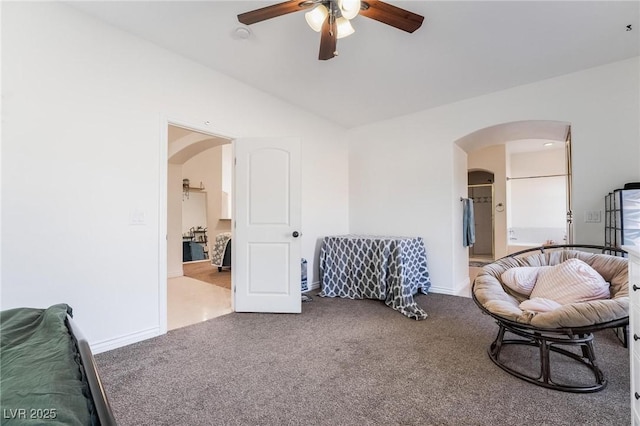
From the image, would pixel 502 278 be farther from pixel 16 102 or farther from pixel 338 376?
pixel 16 102

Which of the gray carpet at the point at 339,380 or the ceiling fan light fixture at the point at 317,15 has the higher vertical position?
the ceiling fan light fixture at the point at 317,15

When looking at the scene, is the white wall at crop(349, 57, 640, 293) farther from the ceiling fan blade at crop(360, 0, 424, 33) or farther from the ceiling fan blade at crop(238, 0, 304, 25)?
the ceiling fan blade at crop(238, 0, 304, 25)

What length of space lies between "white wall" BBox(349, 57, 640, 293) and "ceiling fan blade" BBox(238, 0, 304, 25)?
9.25 feet

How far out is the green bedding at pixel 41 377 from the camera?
1.86 feet

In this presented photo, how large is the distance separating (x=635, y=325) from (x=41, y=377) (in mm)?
2035

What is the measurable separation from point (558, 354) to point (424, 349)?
983 millimetres

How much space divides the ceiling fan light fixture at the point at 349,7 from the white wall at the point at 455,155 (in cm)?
265

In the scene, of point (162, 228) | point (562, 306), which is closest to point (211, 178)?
point (162, 228)

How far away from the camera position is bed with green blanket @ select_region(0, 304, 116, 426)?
0.57m

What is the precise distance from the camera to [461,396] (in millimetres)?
1669

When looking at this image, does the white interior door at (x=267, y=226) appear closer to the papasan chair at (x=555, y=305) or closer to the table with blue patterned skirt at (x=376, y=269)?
the table with blue patterned skirt at (x=376, y=269)

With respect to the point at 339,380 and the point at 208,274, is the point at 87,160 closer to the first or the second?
the point at 339,380

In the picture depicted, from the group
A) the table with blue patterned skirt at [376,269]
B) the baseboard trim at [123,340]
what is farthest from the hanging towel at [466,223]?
the baseboard trim at [123,340]

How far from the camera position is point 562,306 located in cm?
174
